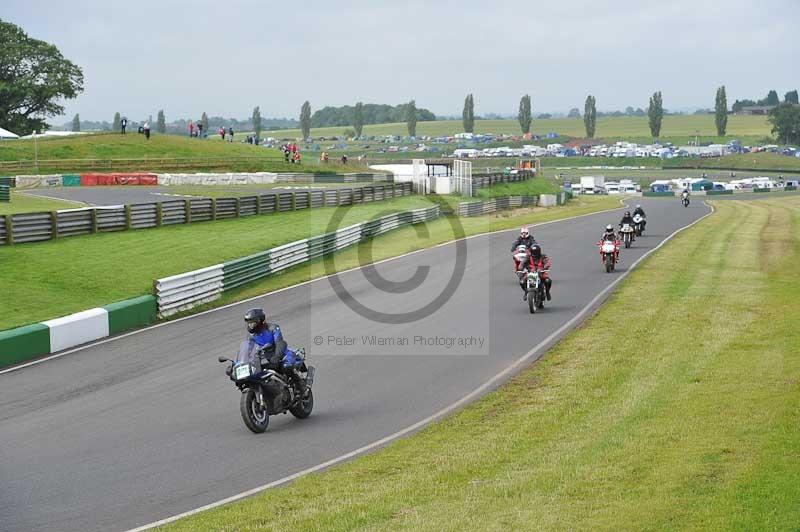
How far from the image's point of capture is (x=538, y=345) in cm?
2036

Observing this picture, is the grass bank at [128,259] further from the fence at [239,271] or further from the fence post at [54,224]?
the fence at [239,271]

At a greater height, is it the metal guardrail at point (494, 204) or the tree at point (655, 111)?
the tree at point (655, 111)

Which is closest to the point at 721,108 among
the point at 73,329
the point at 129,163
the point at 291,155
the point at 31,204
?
the point at 291,155

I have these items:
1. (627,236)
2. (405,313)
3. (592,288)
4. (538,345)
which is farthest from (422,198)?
(538,345)

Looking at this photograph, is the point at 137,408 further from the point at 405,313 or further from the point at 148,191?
the point at 148,191

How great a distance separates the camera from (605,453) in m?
11.6

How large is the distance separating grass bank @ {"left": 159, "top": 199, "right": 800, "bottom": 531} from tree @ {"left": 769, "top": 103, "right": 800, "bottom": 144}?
189 metres

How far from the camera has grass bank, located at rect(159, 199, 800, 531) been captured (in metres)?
9.36

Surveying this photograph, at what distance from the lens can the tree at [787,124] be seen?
196375 mm

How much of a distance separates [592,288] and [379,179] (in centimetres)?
4994

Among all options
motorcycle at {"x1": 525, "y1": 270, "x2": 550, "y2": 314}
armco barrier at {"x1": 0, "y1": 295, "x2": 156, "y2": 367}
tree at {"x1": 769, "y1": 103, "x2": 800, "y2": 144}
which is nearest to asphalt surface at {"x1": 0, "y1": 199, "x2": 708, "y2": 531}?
motorcycle at {"x1": 525, "y1": 270, "x2": 550, "y2": 314}

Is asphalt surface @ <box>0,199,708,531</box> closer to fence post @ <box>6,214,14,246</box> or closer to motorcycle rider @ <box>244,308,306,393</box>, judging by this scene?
motorcycle rider @ <box>244,308,306,393</box>

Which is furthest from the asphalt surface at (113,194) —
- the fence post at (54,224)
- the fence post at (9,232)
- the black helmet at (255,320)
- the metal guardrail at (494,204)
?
the black helmet at (255,320)

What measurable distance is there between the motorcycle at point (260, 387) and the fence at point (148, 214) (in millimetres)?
18538
